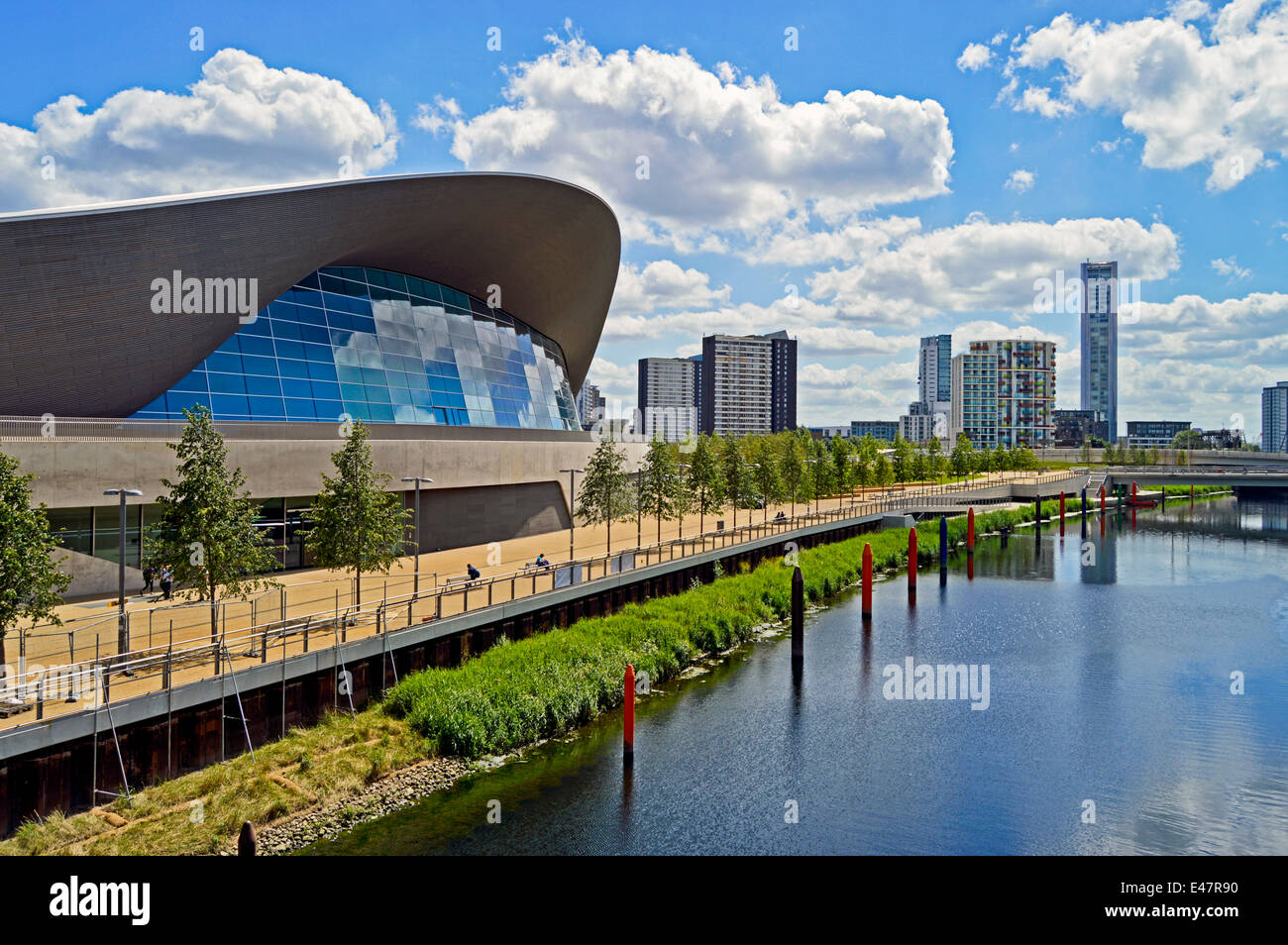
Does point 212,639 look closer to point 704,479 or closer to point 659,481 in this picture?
point 659,481

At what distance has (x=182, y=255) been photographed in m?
27.3

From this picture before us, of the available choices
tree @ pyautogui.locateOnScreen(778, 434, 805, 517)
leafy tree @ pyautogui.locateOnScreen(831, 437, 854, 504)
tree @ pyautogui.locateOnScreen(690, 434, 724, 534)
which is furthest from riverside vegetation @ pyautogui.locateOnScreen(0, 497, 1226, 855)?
leafy tree @ pyautogui.locateOnScreen(831, 437, 854, 504)

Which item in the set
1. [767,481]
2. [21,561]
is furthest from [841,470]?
[21,561]

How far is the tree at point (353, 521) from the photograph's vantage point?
20.5 m

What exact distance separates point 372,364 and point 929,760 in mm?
26377

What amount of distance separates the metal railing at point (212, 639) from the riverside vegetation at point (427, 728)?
1474 millimetres

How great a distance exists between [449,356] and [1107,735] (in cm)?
3052

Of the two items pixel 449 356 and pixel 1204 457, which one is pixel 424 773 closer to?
pixel 449 356

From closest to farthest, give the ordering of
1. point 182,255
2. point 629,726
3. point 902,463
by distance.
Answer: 1. point 629,726
2. point 182,255
3. point 902,463

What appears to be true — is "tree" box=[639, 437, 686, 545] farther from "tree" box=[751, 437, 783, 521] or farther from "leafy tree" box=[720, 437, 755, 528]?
"tree" box=[751, 437, 783, 521]

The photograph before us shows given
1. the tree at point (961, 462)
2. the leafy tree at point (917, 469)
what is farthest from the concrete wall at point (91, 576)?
the tree at point (961, 462)

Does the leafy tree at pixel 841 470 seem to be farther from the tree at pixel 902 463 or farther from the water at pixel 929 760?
the water at pixel 929 760

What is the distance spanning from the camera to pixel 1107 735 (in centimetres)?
1967
